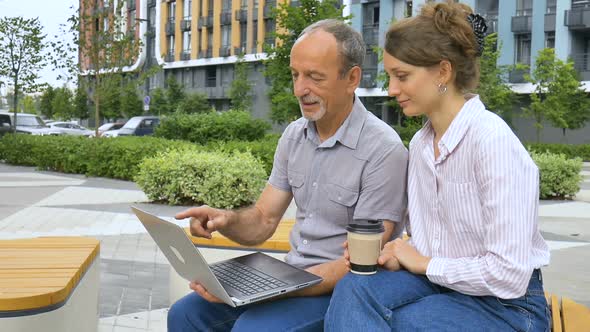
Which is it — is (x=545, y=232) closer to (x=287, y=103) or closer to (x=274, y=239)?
(x=274, y=239)

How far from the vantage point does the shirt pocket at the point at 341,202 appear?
2855mm

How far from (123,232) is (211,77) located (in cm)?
4998

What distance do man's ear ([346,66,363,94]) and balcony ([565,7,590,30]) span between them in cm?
3563

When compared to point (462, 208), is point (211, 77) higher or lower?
higher

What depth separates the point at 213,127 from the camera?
17469 mm

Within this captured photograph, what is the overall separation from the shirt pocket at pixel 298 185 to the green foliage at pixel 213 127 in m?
14.4

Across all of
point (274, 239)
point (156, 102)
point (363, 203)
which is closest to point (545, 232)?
point (274, 239)

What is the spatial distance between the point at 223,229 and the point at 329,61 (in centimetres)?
84

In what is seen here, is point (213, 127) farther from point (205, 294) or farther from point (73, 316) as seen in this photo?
point (205, 294)

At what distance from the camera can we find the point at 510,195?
2.16 metres

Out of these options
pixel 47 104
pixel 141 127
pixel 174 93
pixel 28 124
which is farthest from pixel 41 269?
pixel 47 104

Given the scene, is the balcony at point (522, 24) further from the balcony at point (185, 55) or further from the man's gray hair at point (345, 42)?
the man's gray hair at point (345, 42)

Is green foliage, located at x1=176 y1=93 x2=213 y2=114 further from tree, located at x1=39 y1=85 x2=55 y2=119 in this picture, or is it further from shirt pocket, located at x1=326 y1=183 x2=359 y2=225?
shirt pocket, located at x1=326 y1=183 x2=359 y2=225

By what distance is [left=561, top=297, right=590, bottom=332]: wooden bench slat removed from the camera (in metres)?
2.41
